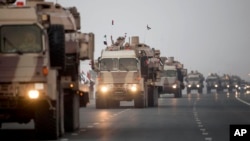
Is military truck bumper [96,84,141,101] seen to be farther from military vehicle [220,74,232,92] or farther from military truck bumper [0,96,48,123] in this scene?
military vehicle [220,74,232,92]

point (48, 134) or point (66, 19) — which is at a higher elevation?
point (66, 19)

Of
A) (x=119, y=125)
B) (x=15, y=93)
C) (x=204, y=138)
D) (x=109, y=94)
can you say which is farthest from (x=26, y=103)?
(x=109, y=94)

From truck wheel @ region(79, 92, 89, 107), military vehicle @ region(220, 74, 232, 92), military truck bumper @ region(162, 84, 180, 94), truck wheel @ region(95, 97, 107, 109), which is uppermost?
military vehicle @ region(220, 74, 232, 92)

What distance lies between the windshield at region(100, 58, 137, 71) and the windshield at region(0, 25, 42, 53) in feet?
81.7

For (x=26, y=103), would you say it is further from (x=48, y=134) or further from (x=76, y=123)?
(x=76, y=123)

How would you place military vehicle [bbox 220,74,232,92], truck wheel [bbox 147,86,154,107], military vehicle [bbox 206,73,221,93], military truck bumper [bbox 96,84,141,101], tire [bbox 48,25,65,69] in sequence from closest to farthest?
tire [bbox 48,25,65,69]
military truck bumper [bbox 96,84,141,101]
truck wheel [bbox 147,86,154,107]
military vehicle [bbox 206,73,221,93]
military vehicle [bbox 220,74,232,92]

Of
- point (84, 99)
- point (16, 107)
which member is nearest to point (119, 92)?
point (84, 99)

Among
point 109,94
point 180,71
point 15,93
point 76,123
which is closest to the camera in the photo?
point 15,93

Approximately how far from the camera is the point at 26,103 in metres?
20.7

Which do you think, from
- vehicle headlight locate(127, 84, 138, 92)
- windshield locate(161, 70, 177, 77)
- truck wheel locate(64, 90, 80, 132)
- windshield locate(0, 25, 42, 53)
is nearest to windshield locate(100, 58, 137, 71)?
vehicle headlight locate(127, 84, 138, 92)

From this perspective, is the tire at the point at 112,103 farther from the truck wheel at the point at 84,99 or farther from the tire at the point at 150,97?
the truck wheel at the point at 84,99

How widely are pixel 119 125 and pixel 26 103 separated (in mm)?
7744

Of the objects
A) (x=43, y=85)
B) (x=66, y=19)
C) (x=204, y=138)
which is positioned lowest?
(x=204, y=138)

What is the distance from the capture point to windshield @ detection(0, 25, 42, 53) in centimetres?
2067
